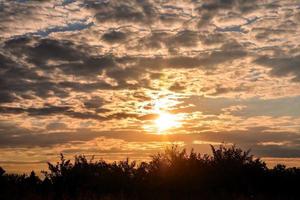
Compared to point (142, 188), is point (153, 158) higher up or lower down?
higher up

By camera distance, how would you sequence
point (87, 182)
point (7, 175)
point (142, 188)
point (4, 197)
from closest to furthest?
point (4, 197), point (142, 188), point (87, 182), point (7, 175)

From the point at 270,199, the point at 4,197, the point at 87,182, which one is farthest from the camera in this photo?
the point at 87,182

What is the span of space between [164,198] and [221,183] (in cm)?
553

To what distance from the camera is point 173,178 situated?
30203 millimetres

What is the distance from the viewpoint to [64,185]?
105 ft

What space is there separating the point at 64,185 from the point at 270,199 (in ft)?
44.3

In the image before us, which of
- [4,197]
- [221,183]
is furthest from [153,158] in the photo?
[4,197]

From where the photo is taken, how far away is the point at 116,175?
32.2m

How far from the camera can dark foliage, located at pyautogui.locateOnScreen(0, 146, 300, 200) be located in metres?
29.5

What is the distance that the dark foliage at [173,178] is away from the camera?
2953 centimetres

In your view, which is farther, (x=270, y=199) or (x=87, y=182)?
(x=87, y=182)

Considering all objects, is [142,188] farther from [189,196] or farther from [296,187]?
[296,187]

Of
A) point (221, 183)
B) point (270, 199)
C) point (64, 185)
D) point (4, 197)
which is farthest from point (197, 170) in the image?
point (4, 197)

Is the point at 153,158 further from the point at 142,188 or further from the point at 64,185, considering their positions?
the point at 64,185
